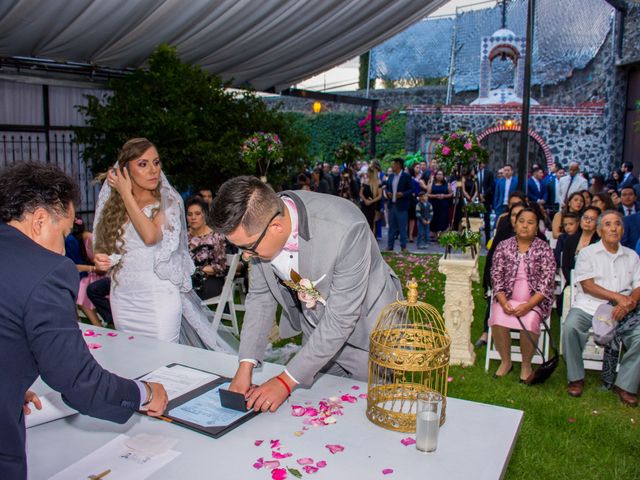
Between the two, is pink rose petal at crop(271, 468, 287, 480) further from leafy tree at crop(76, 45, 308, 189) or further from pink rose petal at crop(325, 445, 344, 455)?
leafy tree at crop(76, 45, 308, 189)

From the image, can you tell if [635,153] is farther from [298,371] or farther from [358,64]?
[298,371]

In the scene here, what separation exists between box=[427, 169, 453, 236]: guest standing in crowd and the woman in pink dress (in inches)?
296

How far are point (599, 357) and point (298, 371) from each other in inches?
144

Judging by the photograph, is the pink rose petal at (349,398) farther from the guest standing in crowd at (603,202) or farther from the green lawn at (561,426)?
the guest standing in crowd at (603,202)

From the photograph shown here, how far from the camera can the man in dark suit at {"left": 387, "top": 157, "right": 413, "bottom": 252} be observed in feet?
35.8

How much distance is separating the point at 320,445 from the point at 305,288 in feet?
1.95

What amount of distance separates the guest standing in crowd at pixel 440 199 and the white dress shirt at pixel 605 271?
7.67 meters

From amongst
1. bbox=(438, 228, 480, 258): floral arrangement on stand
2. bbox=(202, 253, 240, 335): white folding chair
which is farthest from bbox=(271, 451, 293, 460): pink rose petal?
bbox=(438, 228, 480, 258): floral arrangement on stand

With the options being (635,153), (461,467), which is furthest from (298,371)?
(635,153)

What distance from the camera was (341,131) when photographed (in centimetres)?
2422

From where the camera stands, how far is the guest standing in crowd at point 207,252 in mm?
5688

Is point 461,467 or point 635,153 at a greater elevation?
point 635,153

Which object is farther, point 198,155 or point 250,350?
point 198,155

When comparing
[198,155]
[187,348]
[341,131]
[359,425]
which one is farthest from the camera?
[341,131]
